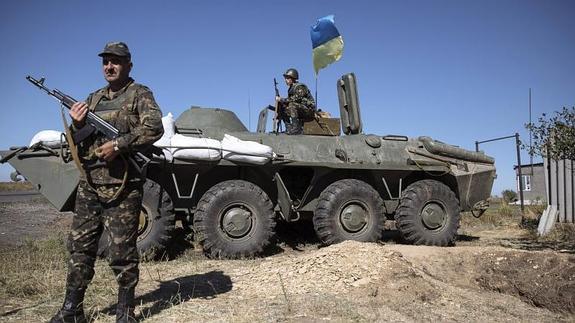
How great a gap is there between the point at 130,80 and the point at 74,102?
44cm

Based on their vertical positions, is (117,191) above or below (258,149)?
below

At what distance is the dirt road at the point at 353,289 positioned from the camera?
4.03m

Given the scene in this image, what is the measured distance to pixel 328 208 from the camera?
734 centimetres

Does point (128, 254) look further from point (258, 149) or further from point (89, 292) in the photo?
point (258, 149)

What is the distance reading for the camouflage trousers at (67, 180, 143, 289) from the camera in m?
3.58

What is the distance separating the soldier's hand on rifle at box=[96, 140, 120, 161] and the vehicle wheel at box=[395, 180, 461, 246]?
5410mm

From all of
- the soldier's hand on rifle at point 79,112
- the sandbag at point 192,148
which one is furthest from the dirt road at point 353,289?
the soldier's hand on rifle at point 79,112

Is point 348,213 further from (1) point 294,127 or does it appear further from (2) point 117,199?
(2) point 117,199

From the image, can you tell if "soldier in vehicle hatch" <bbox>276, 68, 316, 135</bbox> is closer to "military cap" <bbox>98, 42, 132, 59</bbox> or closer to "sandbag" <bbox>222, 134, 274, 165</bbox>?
"sandbag" <bbox>222, 134, 274, 165</bbox>

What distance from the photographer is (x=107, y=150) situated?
11.5ft

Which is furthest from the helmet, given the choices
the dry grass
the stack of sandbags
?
the dry grass

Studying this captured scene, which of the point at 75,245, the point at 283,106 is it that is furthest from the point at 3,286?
the point at 283,106

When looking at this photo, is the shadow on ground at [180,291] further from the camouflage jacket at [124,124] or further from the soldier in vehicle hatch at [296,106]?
the soldier in vehicle hatch at [296,106]

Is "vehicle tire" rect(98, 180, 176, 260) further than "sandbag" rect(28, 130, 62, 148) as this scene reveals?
Yes
